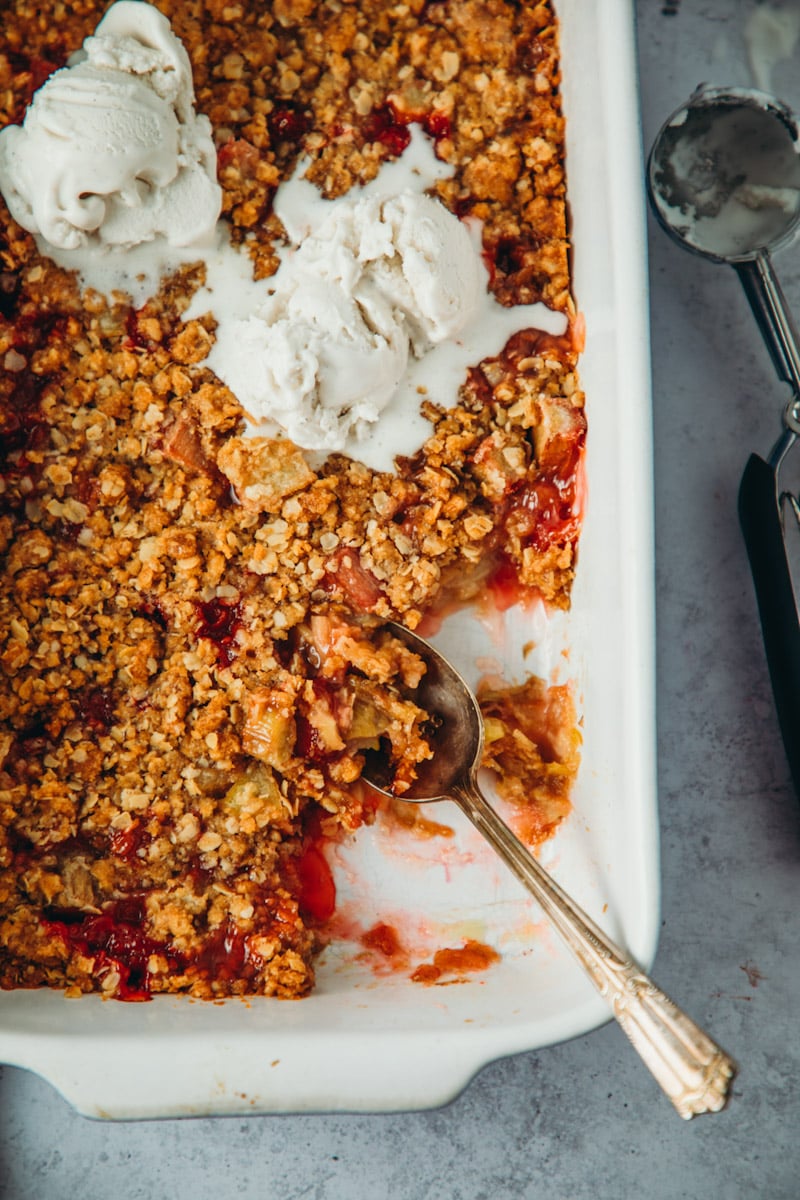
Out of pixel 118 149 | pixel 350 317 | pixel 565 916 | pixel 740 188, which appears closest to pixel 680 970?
pixel 565 916

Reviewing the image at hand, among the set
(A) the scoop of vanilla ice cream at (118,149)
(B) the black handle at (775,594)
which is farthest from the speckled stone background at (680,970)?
(A) the scoop of vanilla ice cream at (118,149)

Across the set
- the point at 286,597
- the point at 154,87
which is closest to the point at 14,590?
the point at 286,597

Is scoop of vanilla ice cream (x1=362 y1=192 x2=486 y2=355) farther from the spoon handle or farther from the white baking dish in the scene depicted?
the spoon handle

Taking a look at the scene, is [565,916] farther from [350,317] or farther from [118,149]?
[118,149]

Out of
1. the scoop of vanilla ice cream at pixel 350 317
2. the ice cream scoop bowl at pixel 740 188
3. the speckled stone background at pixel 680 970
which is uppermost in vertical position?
the ice cream scoop bowl at pixel 740 188

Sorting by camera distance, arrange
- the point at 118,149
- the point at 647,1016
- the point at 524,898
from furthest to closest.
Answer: the point at 524,898
the point at 118,149
the point at 647,1016

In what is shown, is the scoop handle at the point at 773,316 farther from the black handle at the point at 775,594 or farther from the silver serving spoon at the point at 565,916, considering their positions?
the silver serving spoon at the point at 565,916

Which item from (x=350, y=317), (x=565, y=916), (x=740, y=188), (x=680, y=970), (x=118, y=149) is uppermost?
(x=740, y=188)
